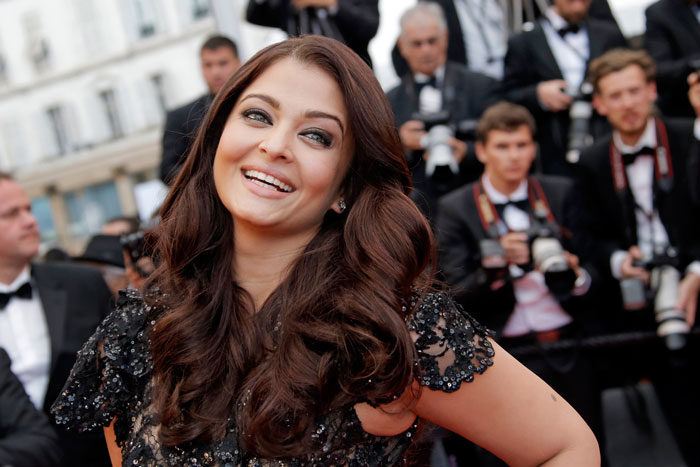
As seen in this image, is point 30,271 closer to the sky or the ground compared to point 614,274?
closer to the sky

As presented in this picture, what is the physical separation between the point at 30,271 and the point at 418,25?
2.30m

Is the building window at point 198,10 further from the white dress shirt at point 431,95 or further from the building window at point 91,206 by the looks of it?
the building window at point 91,206

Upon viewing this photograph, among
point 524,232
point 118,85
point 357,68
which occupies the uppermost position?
point 357,68

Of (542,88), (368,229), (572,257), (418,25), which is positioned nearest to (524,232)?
(572,257)

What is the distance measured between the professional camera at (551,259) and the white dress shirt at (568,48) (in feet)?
4.19

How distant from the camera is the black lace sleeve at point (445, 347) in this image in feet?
5.87

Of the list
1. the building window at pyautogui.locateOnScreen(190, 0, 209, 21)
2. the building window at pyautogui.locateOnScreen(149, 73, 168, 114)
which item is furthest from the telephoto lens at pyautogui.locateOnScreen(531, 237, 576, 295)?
the building window at pyautogui.locateOnScreen(149, 73, 168, 114)

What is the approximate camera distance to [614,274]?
12.8 feet

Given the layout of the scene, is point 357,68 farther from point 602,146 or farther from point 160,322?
point 602,146

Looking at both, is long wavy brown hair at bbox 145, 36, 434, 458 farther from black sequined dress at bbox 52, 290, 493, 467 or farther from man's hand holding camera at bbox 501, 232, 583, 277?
man's hand holding camera at bbox 501, 232, 583, 277

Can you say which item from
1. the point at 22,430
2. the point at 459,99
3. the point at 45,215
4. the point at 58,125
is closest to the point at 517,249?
the point at 459,99

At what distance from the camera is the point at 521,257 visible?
360 centimetres

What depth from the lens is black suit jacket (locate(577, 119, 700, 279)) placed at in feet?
12.9

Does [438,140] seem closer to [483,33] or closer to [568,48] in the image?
[568,48]
